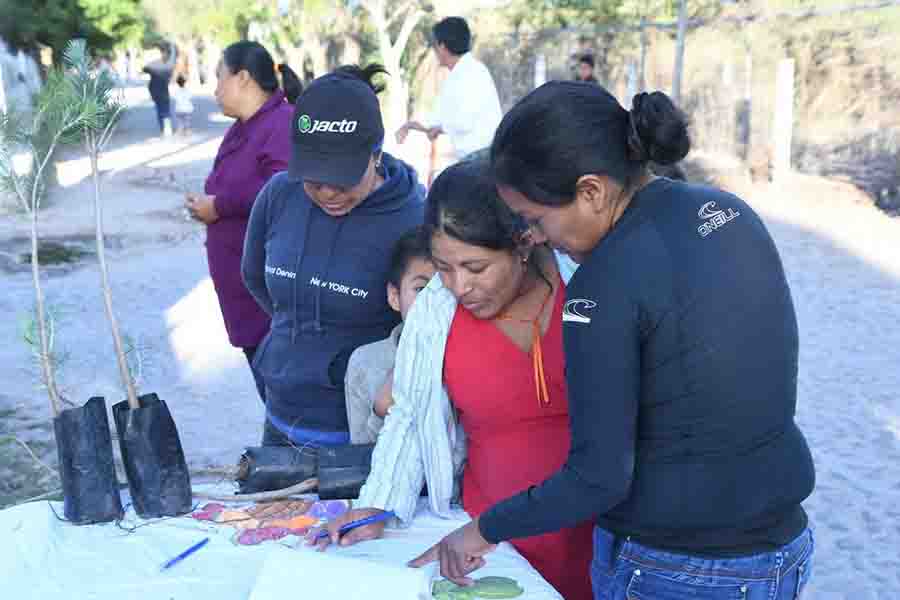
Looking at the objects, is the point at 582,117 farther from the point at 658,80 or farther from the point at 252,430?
the point at 658,80

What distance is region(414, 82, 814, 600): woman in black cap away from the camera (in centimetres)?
131

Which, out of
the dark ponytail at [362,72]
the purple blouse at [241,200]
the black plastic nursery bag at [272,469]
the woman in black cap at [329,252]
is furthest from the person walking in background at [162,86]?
the black plastic nursery bag at [272,469]

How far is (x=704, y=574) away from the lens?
4.82 feet

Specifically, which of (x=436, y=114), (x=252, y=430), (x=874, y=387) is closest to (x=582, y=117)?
(x=252, y=430)

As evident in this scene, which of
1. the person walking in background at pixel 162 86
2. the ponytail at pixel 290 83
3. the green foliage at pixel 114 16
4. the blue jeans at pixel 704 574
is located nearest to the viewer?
the blue jeans at pixel 704 574

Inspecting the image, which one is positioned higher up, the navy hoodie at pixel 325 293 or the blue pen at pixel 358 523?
the navy hoodie at pixel 325 293

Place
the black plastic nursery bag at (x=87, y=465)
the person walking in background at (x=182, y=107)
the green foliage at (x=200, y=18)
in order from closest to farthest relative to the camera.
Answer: the black plastic nursery bag at (x=87, y=465) < the person walking in background at (x=182, y=107) < the green foliage at (x=200, y=18)

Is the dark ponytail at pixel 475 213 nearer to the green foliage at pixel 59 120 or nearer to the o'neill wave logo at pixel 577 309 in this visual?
the o'neill wave logo at pixel 577 309

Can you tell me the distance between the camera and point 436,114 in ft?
20.9

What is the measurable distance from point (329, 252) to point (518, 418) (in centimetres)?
72

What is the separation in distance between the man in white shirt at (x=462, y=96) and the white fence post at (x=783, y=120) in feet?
16.2

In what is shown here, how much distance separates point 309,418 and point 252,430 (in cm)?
243

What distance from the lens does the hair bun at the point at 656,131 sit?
52.7 inches

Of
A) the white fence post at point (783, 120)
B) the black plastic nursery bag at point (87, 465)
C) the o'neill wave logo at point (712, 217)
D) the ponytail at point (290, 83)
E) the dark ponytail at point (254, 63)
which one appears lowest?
the white fence post at point (783, 120)
